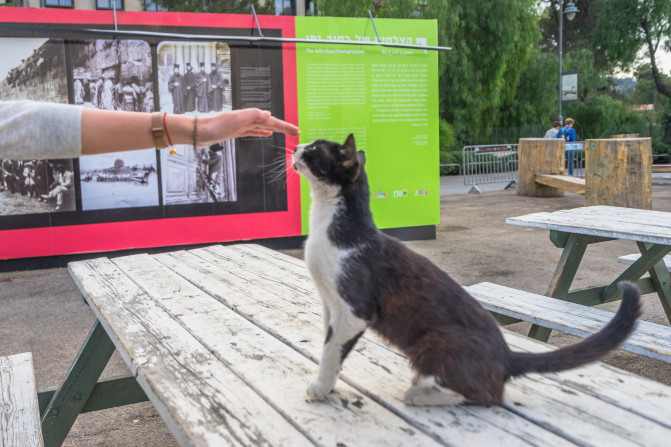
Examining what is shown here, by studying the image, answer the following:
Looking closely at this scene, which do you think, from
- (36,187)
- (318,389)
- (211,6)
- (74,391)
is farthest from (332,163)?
(211,6)

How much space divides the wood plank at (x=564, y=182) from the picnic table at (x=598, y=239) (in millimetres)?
7035

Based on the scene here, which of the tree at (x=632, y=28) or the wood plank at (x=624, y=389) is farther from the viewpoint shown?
the tree at (x=632, y=28)

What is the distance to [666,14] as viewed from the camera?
26719 mm

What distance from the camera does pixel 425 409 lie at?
1.60 m

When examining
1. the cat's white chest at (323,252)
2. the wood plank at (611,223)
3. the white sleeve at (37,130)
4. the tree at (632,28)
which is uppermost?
the tree at (632,28)

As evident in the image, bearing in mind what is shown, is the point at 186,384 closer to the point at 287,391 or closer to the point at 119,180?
the point at 287,391

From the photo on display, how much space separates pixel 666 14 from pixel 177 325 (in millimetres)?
30290

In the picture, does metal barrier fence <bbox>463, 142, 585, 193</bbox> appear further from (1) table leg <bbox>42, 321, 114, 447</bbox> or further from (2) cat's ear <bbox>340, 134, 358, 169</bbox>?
(2) cat's ear <bbox>340, 134, 358, 169</bbox>

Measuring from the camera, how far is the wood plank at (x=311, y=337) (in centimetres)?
147

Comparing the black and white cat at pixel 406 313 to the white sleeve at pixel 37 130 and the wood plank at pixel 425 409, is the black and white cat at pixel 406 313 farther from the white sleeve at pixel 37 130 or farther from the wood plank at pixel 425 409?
the white sleeve at pixel 37 130

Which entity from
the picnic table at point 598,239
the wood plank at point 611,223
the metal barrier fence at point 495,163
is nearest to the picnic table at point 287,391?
the wood plank at point 611,223

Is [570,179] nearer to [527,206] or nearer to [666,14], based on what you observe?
[527,206]

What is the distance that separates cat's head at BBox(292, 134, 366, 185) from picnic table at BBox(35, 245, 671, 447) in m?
0.61

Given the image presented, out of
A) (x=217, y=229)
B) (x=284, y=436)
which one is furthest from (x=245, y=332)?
(x=217, y=229)
